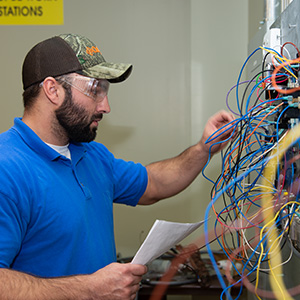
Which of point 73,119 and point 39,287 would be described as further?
point 73,119

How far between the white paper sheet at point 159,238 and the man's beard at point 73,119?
0.52 meters

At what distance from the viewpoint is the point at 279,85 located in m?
1.04

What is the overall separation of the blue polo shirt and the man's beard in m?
0.09

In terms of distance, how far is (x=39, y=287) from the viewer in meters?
1.03

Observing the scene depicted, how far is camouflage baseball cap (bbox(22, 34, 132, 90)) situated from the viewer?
134cm

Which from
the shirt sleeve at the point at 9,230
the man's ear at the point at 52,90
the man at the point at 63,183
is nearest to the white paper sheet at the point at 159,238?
the man at the point at 63,183

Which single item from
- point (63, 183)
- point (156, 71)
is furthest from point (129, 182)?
point (156, 71)

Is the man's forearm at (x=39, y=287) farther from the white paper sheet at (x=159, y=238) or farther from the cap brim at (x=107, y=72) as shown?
the cap brim at (x=107, y=72)

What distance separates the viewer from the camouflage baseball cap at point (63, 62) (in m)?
1.34

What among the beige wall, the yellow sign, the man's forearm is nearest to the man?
the man's forearm

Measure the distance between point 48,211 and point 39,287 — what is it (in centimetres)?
24

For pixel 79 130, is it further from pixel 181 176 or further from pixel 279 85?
pixel 279 85

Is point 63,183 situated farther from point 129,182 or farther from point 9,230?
point 129,182

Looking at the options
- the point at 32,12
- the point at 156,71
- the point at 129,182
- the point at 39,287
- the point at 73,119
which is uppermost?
the point at 32,12
